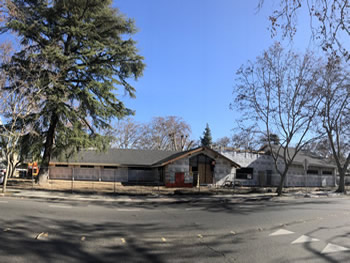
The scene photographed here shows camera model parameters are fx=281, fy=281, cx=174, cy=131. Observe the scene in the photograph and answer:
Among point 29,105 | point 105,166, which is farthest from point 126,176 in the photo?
point 29,105

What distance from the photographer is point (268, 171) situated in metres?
36.7

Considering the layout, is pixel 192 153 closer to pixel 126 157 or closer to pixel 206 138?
pixel 126 157

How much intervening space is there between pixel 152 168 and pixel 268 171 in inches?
595

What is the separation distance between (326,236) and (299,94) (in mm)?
16505

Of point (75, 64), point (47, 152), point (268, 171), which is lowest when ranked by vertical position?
point (268, 171)

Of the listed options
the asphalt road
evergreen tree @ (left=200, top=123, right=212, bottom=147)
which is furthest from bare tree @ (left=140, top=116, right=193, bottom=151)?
the asphalt road

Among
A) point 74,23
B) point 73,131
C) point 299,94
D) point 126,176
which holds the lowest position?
point 126,176

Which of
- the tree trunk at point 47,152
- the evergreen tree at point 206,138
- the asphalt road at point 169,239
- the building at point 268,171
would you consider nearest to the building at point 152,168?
the building at point 268,171

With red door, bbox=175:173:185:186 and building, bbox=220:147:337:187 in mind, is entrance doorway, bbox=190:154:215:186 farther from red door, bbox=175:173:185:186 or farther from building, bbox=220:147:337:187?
building, bbox=220:147:337:187

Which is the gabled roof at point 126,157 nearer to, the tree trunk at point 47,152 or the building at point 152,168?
the building at point 152,168

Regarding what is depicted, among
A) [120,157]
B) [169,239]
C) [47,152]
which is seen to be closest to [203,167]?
[120,157]

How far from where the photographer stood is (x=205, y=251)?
6031 millimetres

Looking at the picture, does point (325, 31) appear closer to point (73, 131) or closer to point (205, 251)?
point (205, 251)

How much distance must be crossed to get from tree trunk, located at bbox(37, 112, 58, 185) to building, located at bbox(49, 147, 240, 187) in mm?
4115
